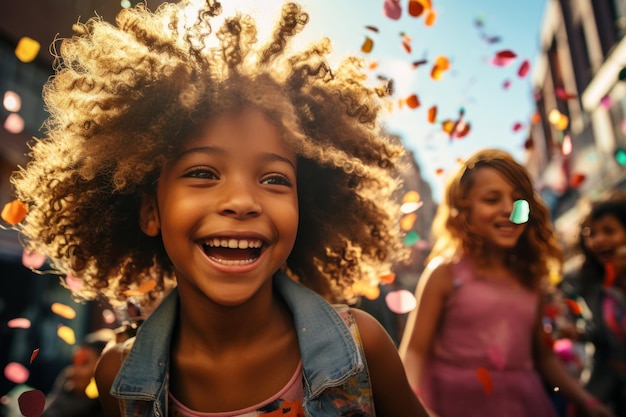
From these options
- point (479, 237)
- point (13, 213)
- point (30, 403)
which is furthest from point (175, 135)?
point (479, 237)

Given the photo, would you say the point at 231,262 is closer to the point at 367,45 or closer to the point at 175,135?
the point at 175,135

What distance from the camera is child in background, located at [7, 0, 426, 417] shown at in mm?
1604

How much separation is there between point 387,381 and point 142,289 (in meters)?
1.18

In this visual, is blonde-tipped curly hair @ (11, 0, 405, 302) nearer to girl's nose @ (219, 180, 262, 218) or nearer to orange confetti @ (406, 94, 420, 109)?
girl's nose @ (219, 180, 262, 218)

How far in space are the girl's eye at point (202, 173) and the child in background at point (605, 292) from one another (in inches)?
132

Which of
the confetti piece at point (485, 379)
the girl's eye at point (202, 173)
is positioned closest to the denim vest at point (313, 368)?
the girl's eye at point (202, 173)

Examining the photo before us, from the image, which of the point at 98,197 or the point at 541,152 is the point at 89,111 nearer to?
the point at 98,197

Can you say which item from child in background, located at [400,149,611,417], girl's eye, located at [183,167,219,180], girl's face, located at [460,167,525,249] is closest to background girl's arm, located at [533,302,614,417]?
child in background, located at [400,149,611,417]

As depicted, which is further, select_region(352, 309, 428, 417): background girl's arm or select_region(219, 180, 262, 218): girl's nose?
select_region(352, 309, 428, 417): background girl's arm

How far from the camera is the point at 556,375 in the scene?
262cm

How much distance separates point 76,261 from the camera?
2.13 meters

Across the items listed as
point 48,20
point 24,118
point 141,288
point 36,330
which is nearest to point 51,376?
point 36,330

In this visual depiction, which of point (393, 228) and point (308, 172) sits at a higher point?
point (308, 172)

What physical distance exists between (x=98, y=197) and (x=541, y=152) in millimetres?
30542
